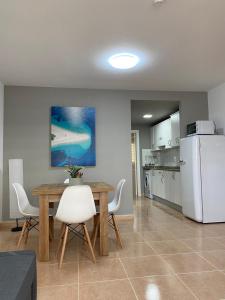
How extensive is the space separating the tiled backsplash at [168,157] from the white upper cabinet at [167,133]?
26cm

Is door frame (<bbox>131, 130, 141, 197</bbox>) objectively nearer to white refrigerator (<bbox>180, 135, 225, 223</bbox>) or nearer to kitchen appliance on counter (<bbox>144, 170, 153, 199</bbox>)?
kitchen appliance on counter (<bbox>144, 170, 153, 199</bbox>)

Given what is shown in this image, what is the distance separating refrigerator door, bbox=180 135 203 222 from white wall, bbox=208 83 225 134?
81 centimetres

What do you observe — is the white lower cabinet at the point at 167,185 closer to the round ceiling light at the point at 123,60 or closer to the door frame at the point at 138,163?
the door frame at the point at 138,163

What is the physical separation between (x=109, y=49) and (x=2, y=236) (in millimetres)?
3128

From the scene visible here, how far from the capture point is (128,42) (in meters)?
2.75

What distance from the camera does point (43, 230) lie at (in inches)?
105

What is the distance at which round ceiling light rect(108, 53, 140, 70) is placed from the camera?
3.06 m

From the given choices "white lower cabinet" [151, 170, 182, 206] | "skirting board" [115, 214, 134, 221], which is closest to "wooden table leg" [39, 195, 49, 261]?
"skirting board" [115, 214, 134, 221]

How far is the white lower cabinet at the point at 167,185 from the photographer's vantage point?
16.9ft

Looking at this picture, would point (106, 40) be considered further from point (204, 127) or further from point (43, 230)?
point (204, 127)

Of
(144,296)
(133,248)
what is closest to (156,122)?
(133,248)

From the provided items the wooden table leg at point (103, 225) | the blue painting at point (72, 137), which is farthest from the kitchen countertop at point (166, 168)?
the wooden table leg at point (103, 225)

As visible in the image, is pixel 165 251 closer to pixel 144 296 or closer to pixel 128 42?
pixel 144 296

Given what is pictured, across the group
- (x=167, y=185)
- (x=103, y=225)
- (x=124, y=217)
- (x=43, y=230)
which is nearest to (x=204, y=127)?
(x=167, y=185)
